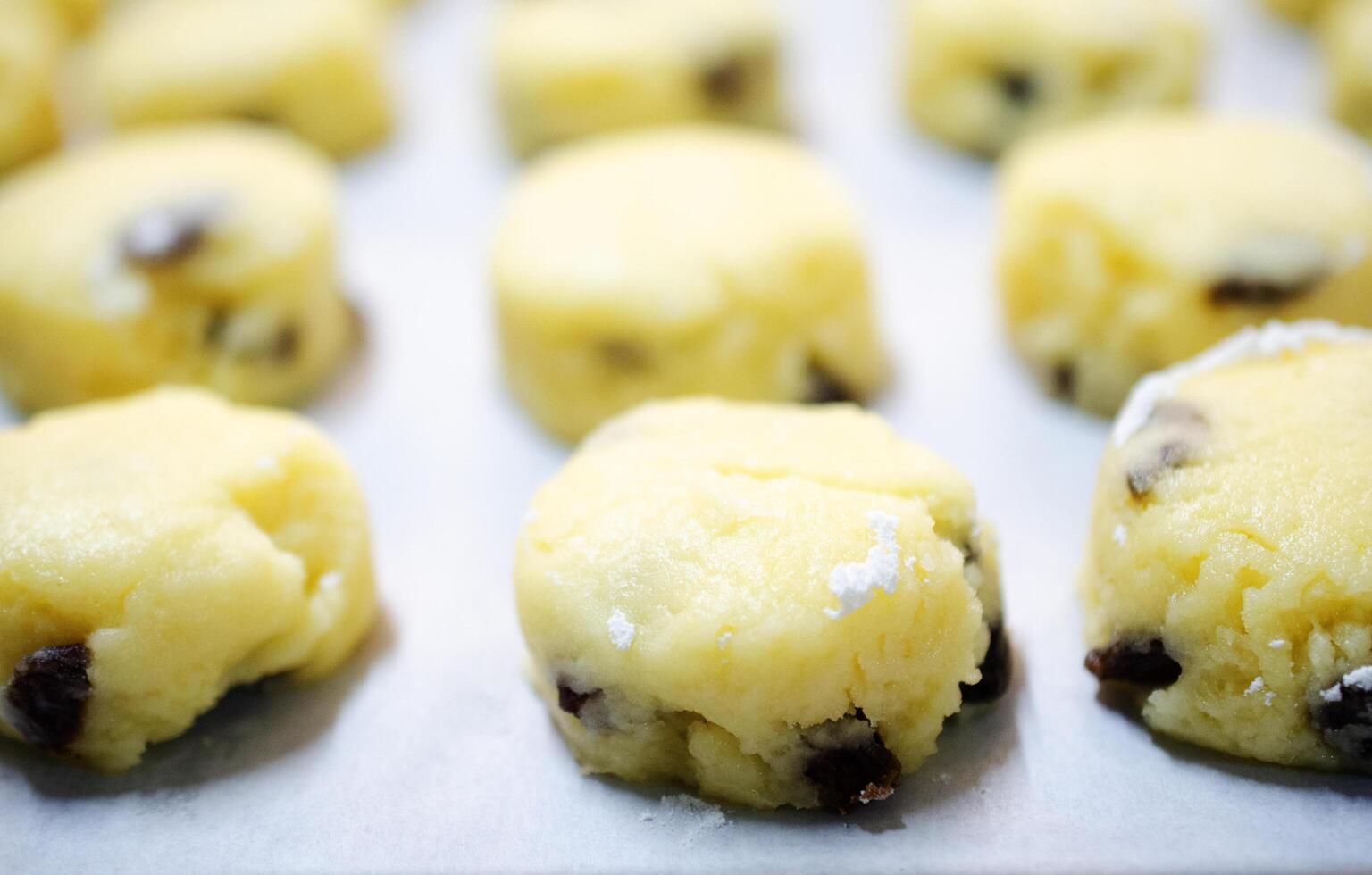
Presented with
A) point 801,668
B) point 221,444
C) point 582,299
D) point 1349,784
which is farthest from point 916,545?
point 221,444

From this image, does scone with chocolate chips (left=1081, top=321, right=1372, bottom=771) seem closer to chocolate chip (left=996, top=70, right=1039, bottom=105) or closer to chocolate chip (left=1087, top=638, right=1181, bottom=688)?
chocolate chip (left=1087, top=638, right=1181, bottom=688)

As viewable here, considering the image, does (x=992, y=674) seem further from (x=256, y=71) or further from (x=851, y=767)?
(x=256, y=71)

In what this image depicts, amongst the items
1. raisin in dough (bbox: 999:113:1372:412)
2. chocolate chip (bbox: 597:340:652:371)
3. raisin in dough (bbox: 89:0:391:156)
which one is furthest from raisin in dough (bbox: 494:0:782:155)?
chocolate chip (bbox: 597:340:652:371)

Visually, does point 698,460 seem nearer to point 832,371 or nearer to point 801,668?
point 801,668

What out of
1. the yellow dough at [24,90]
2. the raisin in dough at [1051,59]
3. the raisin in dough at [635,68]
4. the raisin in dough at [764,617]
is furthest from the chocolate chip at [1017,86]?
the yellow dough at [24,90]

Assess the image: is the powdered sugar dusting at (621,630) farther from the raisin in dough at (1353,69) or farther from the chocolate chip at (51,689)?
the raisin in dough at (1353,69)

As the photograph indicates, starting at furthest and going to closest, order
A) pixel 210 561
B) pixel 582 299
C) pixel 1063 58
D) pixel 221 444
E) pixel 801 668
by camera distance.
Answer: pixel 1063 58
pixel 582 299
pixel 221 444
pixel 210 561
pixel 801 668
